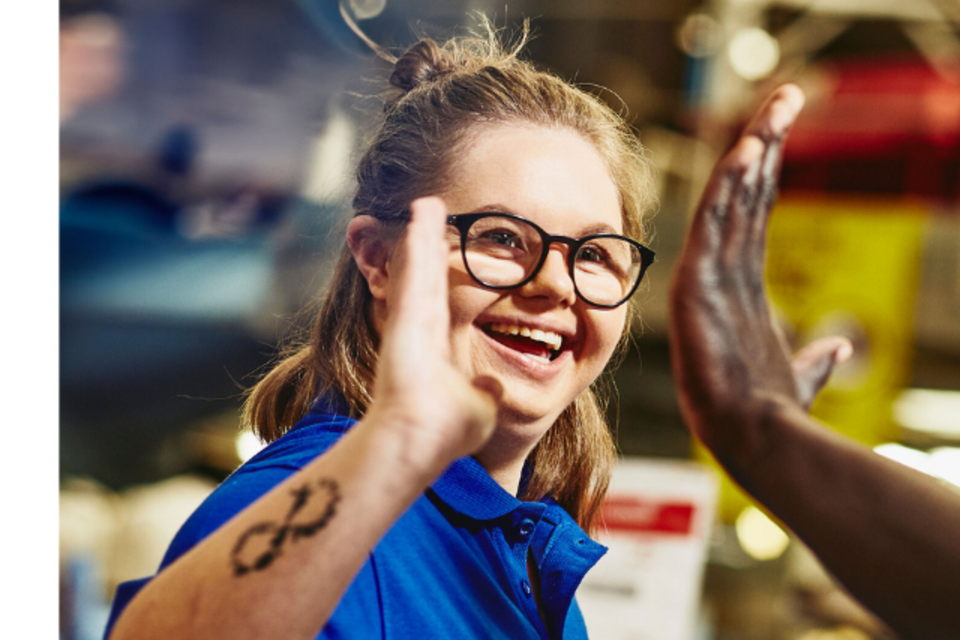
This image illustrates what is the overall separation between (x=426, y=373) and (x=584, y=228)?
0.24m

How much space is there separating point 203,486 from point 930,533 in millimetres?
2519

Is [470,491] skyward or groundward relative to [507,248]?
groundward

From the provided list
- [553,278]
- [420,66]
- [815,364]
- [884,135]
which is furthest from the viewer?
[884,135]

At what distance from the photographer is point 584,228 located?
762mm

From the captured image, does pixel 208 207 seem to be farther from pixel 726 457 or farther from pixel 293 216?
pixel 726 457

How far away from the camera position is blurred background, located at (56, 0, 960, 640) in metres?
1.25

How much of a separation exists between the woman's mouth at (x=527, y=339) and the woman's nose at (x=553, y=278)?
3 cm

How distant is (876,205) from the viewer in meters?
3.43

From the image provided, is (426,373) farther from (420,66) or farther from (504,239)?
(420,66)

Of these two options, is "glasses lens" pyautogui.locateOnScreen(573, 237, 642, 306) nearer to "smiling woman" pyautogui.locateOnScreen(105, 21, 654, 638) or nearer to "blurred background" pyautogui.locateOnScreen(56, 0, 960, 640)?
"smiling woman" pyautogui.locateOnScreen(105, 21, 654, 638)

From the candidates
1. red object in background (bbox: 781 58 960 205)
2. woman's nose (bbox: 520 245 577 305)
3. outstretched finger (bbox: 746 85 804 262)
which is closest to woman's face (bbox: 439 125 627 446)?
woman's nose (bbox: 520 245 577 305)

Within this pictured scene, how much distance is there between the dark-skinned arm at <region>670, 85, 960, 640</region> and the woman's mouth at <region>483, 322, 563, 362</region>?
234 mm

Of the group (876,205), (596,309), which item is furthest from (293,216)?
(876,205)

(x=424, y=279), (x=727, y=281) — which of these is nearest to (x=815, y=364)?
(x=727, y=281)
